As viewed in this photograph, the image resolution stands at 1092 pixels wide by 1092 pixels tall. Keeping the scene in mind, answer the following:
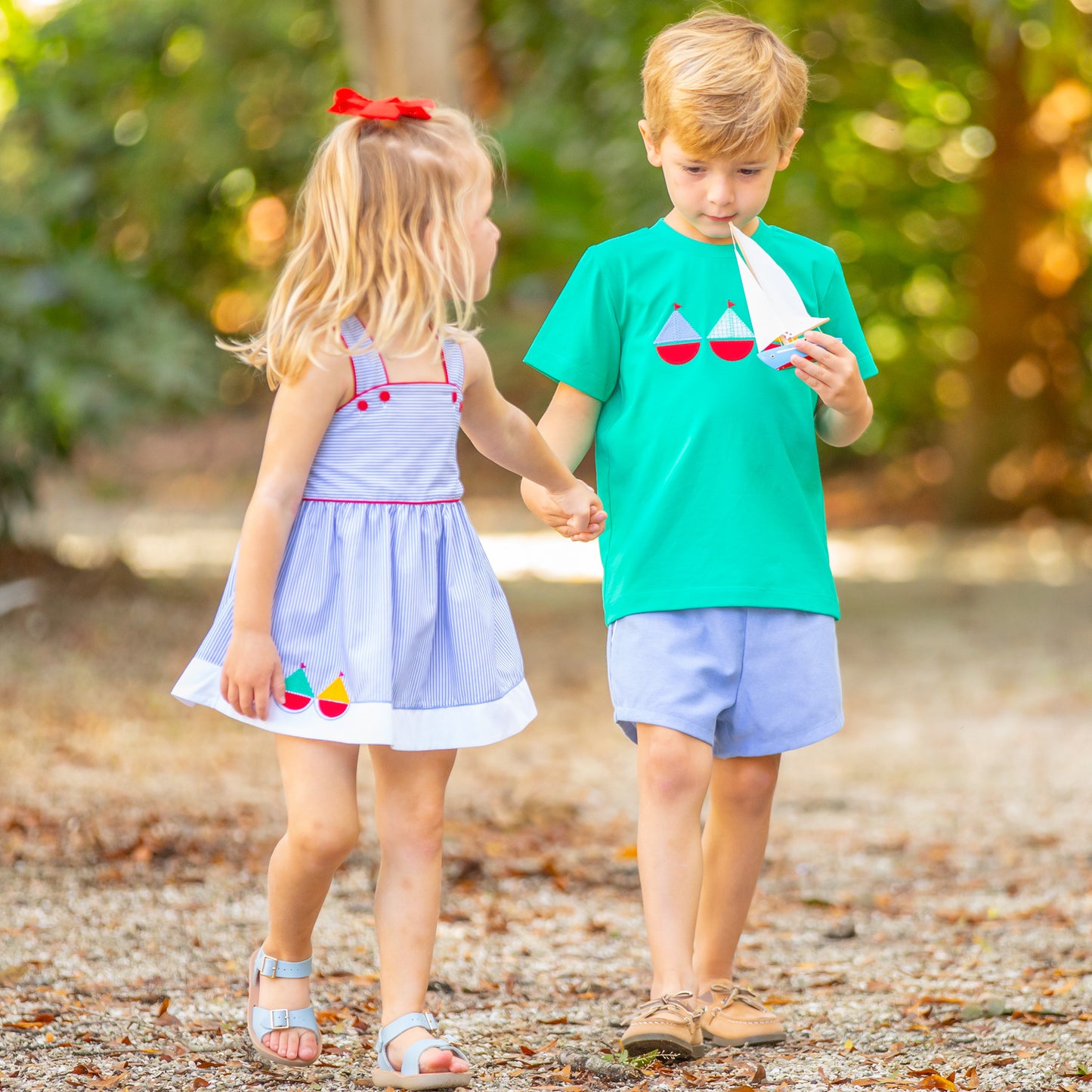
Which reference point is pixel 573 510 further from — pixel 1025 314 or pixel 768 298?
pixel 1025 314

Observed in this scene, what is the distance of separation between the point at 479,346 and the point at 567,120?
24.1 ft

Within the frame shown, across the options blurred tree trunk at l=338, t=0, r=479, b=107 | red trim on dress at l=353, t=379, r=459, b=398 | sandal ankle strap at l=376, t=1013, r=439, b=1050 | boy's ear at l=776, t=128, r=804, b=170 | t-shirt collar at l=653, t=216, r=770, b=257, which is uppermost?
blurred tree trunk at l=338, t=0, r=479, b=107

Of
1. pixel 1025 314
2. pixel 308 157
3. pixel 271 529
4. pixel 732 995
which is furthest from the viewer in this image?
pixel 1025 314

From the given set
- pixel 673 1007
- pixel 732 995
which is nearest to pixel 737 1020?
pixel 732 995

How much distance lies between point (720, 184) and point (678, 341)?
25 cm

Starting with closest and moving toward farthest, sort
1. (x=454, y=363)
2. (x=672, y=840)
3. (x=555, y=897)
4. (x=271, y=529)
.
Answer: (x=271, y=529)
(x=454, y=363)
(x=672, y=840)
(x=555, y=897)

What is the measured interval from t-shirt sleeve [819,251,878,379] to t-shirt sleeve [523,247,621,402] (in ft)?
1.19

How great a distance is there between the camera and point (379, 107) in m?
2.13

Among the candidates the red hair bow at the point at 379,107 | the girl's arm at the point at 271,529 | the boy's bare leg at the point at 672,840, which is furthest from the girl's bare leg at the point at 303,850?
the red hair bow at the point at 379,107

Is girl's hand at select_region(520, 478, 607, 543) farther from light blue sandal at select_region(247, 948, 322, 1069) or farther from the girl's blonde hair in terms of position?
light blue sandal at select_region(247, 948, 322, 1069)

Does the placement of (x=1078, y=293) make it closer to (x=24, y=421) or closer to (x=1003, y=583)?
(x=1003, y=583)

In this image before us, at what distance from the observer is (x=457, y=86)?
24.9 ft

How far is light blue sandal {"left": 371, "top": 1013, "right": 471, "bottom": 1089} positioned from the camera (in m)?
2.11

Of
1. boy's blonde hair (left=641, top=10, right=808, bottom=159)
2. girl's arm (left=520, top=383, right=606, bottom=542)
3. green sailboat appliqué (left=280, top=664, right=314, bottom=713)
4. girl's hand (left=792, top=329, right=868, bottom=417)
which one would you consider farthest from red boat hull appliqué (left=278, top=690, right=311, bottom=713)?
boy's blonde hair (left=641, top=10, right=808, bottom=159)
